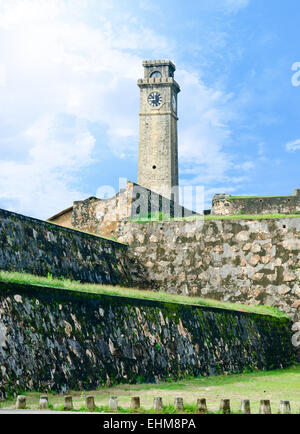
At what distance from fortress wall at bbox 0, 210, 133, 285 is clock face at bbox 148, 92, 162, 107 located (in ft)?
158

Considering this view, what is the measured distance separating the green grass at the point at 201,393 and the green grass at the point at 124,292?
6.09 ft

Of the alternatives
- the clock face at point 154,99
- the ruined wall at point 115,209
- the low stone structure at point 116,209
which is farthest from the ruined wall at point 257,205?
the clock face at point 154,99

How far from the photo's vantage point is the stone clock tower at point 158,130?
63.1m

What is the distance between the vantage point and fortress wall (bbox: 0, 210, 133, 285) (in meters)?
14.0

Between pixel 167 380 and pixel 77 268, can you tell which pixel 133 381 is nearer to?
pixel 167 380

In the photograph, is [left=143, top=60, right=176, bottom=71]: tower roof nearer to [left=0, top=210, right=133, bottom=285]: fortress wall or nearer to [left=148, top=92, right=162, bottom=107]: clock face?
[left=148, top=92, right=162, bottom=107]: clock face

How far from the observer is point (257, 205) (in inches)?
1118

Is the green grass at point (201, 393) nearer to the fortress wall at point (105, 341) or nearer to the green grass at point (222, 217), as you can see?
the fortress wall at point (105, 341)

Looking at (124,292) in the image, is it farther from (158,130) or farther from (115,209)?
(158,130)

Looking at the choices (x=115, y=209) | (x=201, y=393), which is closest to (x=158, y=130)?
(x=115, y=209)

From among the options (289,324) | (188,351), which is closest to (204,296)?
(289,324)

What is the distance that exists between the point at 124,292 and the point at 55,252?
2679 mm

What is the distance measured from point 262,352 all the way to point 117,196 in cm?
787

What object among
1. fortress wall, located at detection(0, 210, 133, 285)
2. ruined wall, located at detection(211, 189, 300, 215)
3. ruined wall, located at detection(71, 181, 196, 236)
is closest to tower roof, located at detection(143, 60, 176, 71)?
ruined wall, located at detection(211, 189, 300, 215)
